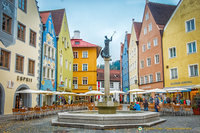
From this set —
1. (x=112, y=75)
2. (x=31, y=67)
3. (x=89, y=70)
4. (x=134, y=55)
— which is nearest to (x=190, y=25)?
(x=134, y=55)

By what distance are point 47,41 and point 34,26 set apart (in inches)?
165

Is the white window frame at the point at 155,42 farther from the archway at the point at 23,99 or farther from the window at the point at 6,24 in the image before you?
the window at the point at 6,24

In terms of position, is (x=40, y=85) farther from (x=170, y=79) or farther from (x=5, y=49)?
(x=170, y=79)

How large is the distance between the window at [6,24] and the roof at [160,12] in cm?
2485

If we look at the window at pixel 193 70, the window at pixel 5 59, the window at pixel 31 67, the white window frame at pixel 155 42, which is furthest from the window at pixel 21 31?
the white window frame at pixel 155 42

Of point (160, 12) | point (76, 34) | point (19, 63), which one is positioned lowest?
point (19, 63)

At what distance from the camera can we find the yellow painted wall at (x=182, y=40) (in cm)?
2853

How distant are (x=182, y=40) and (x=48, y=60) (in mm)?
18551

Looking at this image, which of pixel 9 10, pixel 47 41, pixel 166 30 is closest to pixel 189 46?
pixel 166 30

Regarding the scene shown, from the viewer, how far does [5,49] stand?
19469 millimetres

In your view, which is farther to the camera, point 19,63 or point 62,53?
point 62,53

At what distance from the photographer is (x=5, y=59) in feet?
64.8

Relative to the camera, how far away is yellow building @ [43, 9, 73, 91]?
116ft

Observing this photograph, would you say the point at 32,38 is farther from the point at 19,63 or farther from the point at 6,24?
the point at 6,24
